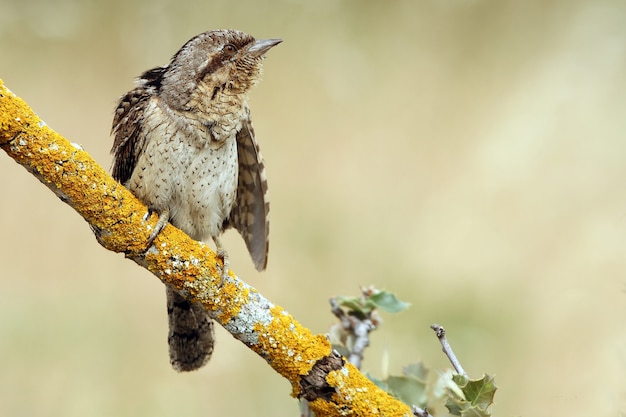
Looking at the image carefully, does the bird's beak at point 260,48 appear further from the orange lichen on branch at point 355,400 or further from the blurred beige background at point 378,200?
the blurred beige background at point 378,200

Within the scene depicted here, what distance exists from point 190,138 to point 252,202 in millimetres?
434

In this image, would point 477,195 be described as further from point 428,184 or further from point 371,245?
point 371,245

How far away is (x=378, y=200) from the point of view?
15.0 ft

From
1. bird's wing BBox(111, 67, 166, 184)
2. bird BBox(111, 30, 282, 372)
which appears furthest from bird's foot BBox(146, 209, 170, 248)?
bird's wing BBox(111, 67, 166, 184)

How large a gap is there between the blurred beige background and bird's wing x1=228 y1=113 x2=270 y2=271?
0.85 m

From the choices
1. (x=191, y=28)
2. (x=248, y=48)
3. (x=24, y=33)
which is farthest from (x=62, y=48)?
(x=248, y=48)

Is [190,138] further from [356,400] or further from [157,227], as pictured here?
[356,400]

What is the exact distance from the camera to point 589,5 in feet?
16.5

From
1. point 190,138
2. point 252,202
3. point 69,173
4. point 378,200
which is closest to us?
point 69,173

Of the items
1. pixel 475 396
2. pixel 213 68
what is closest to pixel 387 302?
pixel 475 396

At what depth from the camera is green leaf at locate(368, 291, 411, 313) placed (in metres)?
2.36

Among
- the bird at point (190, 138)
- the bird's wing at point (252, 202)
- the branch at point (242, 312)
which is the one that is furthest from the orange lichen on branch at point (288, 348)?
the bird's wing at point (252, 202)

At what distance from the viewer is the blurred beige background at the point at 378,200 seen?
381 cm

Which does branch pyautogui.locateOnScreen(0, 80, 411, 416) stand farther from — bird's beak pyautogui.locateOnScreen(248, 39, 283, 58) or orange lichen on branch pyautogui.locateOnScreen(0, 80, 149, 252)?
bird's beak pyautogui.locateOnScreen(248, 39, 283, 58)
